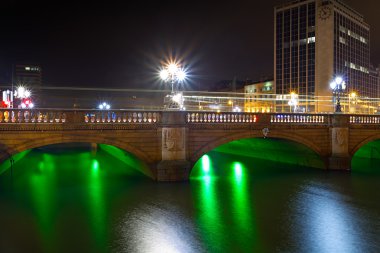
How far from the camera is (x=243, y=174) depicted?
25.8m

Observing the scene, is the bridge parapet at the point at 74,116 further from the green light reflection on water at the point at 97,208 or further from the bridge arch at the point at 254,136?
the green light reflection on water at the point at 97,208

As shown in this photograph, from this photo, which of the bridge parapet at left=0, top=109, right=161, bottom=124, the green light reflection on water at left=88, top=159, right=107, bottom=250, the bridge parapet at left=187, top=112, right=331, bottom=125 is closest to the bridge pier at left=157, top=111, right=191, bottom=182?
the bridge parapet at left=0, top=109, right=161, bottom=124

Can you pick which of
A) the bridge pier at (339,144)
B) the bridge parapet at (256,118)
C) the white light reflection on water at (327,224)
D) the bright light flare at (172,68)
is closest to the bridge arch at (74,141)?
the bridge parapet at (256,118)

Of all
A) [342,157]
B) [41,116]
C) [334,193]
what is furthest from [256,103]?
[41,116]

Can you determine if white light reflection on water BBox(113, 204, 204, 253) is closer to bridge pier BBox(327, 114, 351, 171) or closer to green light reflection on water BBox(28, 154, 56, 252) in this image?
green light reflection on water BBox(28, 154, 56, 252)

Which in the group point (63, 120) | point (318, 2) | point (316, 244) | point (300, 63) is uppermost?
point (318, 2)

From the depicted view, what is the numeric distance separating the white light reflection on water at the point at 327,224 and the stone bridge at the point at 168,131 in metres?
5.51

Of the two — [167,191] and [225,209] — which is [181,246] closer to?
[225,209]

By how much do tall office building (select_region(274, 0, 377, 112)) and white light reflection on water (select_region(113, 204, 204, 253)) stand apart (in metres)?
59.1

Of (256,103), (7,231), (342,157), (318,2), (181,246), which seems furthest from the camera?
(318,2)

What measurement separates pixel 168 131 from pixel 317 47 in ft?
200

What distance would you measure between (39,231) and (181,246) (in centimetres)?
531

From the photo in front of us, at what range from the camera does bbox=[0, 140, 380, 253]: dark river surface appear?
12016mm

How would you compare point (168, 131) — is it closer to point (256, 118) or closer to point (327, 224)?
point (256, 118)
